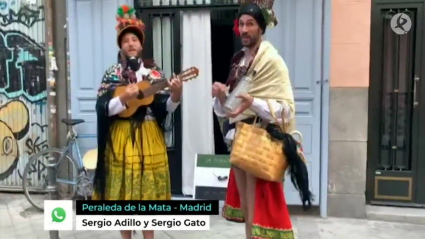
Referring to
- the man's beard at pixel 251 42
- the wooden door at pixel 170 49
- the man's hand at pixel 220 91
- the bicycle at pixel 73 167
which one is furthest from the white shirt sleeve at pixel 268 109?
the bicycle at pixel 73 167

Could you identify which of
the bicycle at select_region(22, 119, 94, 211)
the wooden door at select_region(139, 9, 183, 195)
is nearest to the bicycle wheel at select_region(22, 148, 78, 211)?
the bicycle at select_region(22, 119, 94, 211)

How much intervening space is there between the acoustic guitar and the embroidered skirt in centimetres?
11

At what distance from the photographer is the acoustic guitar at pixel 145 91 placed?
10.6ft

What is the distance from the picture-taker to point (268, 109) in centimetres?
289

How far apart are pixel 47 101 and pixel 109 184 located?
2.72 meters

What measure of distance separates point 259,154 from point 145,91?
96 centimetres

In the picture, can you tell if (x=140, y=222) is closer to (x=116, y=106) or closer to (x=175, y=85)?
(x=116, y=106)

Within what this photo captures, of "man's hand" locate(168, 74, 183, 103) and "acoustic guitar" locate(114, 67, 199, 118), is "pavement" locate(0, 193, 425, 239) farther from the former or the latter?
"man's hand" locate(168, 74, 183, 103)

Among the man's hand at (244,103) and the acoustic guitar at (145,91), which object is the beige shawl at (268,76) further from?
the acoustic guitar at (145,91)

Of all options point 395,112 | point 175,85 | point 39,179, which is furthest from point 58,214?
point 395,112

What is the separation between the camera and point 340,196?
16.6 feet

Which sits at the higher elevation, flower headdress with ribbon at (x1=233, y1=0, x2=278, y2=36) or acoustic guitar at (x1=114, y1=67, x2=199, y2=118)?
flower headdress with ribbon at (x1=233, y1=0, x2=278, y2=36)

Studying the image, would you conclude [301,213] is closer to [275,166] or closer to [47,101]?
[275,166]

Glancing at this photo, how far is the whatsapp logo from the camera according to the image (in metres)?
3.50
